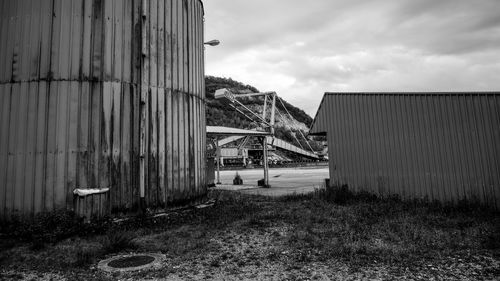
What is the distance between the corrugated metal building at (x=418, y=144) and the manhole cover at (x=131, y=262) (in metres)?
8.75

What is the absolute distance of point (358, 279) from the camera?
482 cm

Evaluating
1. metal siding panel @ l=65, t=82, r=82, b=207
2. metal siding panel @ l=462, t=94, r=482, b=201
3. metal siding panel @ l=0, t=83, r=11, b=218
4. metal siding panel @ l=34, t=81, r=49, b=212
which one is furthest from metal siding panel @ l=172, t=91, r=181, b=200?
metal siding panel @ l=462, t=94, r=482, b=201

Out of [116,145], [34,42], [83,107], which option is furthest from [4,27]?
[116,145]

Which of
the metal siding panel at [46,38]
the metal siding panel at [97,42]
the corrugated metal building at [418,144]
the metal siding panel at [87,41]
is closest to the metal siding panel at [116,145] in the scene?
the metal siding panel at [97,42]

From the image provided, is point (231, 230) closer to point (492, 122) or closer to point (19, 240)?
point (19, 240)

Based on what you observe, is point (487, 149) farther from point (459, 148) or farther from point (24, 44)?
point (24, 44)

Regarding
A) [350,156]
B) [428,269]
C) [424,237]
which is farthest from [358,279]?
[350,156]

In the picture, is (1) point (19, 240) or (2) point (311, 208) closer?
(1) point (19, 240)

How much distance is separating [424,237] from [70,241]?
7.39 metres

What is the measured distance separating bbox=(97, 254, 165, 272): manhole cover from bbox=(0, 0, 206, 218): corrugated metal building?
225 cm

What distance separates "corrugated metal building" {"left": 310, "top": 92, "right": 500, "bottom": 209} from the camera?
32.2 feet

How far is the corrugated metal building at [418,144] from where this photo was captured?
9.80m

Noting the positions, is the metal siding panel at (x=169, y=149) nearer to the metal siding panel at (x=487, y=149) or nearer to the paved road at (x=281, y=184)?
the paved road at (x=281, y=184)

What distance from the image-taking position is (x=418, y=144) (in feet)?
36.1
